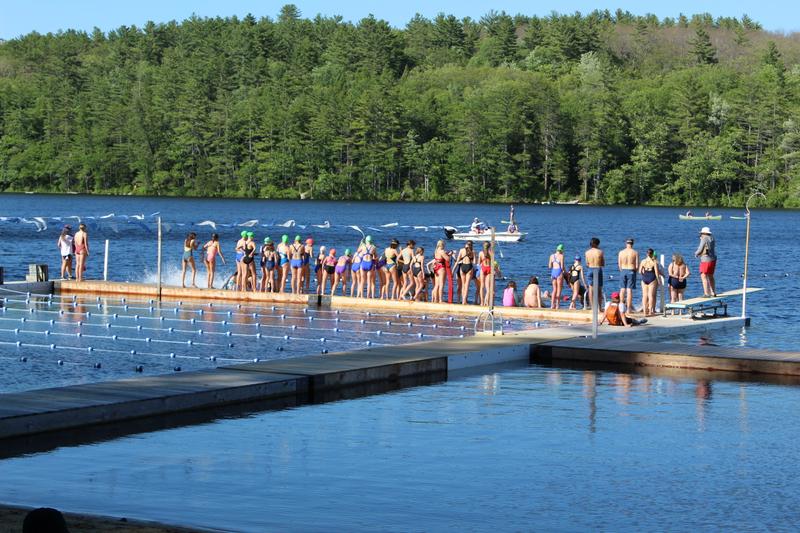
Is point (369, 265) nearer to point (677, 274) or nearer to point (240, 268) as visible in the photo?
point (240, 268)

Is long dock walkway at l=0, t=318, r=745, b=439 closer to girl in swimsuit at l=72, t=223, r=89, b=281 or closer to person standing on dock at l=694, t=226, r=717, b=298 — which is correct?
person standing on dock at l=694, t=226, r=717, b=298

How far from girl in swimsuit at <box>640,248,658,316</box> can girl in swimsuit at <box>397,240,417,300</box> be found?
5.74m

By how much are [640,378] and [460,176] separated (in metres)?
121

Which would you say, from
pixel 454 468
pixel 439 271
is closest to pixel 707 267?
pixel 439 271

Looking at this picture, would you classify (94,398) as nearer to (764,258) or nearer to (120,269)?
(120,269)

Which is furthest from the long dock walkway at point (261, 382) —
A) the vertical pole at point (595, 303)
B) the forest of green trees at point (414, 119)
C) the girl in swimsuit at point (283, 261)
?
the forest of green trees at point (414, 119)

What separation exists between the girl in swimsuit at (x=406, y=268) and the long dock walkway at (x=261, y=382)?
7.38 metres

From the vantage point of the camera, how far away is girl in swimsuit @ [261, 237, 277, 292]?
32094 millimetres

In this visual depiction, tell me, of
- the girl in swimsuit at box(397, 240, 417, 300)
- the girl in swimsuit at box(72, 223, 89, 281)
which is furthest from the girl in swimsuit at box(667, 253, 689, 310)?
the girl in swimsuit at box(72, 223, 89, 281)

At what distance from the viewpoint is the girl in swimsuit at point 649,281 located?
27938 mm

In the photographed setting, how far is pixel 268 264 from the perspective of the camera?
32.2 metres

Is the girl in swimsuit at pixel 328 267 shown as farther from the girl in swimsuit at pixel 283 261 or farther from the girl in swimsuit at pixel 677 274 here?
the girl in swimsuit at pixel 677 274

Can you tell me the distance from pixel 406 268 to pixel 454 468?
60.0ft

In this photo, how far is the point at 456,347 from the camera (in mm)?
21172
